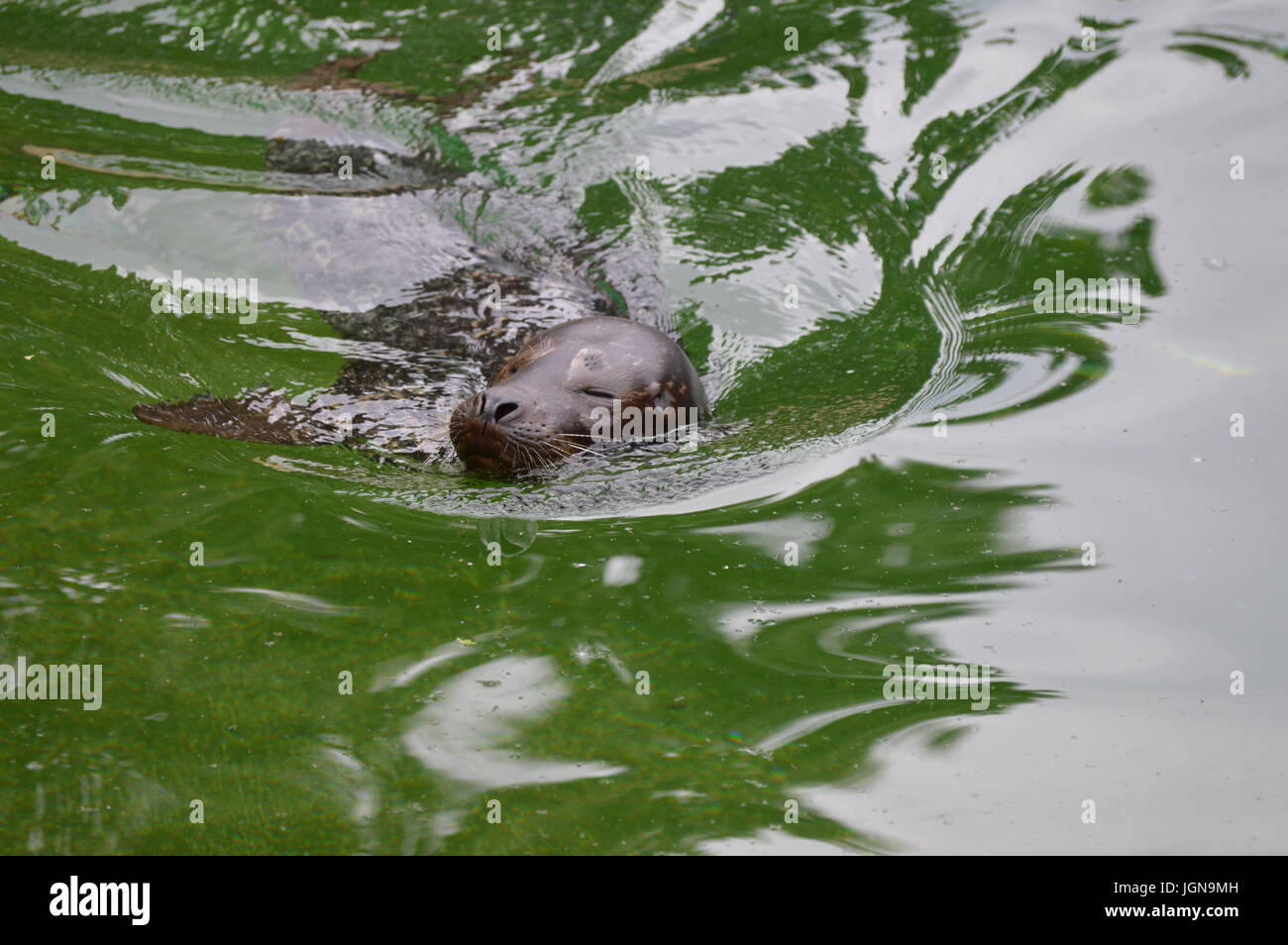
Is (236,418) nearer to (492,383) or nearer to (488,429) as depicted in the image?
(492,383)

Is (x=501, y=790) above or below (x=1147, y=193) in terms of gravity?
below

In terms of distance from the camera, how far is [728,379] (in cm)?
615

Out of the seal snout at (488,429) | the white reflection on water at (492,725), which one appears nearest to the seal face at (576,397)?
the seal snout at (488,429)

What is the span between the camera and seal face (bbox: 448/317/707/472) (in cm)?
476

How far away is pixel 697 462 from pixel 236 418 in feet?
6.60

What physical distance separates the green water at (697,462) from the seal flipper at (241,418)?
0.45 feet

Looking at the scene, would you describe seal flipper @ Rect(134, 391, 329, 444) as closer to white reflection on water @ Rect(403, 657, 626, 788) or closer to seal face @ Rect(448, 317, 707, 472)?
seal face @ Rect(448, 317, 707, 472)

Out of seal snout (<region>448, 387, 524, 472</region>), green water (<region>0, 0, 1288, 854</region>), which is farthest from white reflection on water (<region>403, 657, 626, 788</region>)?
seal snout (<region>448, 387, 524, 472</region>)

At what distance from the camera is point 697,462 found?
500 cm

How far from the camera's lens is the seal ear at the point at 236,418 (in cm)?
490

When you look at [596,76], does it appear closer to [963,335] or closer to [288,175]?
[288,175]

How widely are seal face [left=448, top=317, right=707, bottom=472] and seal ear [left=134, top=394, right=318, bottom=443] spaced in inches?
28.3
